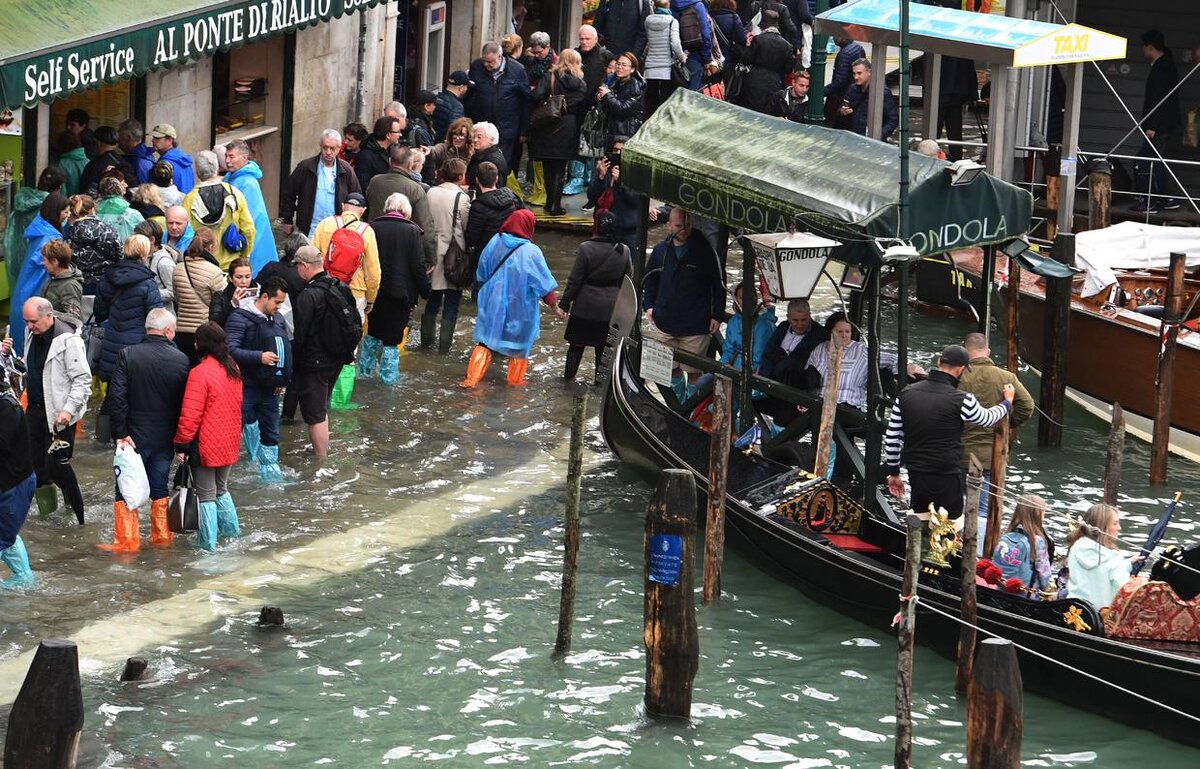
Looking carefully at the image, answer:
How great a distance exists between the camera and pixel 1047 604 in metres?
11.2

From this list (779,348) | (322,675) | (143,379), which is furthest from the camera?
(779,348)

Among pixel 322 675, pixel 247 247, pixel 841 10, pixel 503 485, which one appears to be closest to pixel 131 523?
pixel 322 675

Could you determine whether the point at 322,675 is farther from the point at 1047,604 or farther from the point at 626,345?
the point at 626,345

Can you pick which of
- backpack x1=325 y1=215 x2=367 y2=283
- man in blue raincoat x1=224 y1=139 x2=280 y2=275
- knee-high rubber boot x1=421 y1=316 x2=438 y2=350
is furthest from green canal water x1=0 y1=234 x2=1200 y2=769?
knee-high rubber boot x1=421 y1=316 x2=438 y2=350

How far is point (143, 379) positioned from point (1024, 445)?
8416 millimetres

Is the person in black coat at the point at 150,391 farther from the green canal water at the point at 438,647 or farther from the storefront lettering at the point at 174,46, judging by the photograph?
the storefront lettering at the point at 174,46

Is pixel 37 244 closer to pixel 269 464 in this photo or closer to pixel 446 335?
pixel 269 464

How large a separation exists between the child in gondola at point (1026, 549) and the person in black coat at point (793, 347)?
2478 mm

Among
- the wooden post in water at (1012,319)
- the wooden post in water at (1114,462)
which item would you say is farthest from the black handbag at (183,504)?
the wooden post in water at (1012,319)

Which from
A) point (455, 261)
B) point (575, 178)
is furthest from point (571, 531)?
point (575, 178)

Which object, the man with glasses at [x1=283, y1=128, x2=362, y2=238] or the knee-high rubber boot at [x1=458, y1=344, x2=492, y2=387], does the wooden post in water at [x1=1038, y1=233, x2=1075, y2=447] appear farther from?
the man with glasses at [x1=283, y1=128, x2=362, y2=238]

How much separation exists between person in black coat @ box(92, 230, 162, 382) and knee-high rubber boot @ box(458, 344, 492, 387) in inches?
145

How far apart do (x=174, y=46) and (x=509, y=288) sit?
374 cm

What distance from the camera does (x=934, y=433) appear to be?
1245cm
